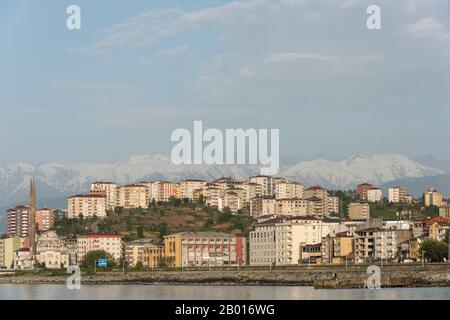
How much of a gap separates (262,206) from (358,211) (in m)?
5.31

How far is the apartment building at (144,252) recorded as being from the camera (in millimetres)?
51531

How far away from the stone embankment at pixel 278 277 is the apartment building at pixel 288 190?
26.2 meters

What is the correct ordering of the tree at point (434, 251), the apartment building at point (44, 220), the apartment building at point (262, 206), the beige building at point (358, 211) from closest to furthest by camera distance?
the tree at point (434, 251)
the beige building at point (358, 211)
the apartment building at point (262, 206)
the apartment building at point (44, 220)

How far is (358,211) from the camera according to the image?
2494 inches

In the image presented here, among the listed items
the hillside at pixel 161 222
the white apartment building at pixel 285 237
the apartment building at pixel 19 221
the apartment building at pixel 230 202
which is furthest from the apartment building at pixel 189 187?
the white apartment building at pixel 285 237

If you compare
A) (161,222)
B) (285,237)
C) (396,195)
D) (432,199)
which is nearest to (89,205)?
(161,222)

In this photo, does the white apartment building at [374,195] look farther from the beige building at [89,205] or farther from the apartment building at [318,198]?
the beige building at [89,205]

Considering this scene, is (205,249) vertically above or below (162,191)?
below

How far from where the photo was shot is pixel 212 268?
43844 mm

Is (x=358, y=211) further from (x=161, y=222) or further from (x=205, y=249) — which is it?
(x=205, y=249)

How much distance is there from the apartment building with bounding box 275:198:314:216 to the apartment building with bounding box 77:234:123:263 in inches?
436

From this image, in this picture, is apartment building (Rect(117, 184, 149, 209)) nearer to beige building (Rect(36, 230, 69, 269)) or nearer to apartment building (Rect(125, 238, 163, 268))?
beige building (Rect(36, 230, 69, 269))

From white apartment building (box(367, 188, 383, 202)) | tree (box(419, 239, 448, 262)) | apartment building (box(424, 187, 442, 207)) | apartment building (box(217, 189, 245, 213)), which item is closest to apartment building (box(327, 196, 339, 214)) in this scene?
white apartment building (box(367, 188, 383, 202))
